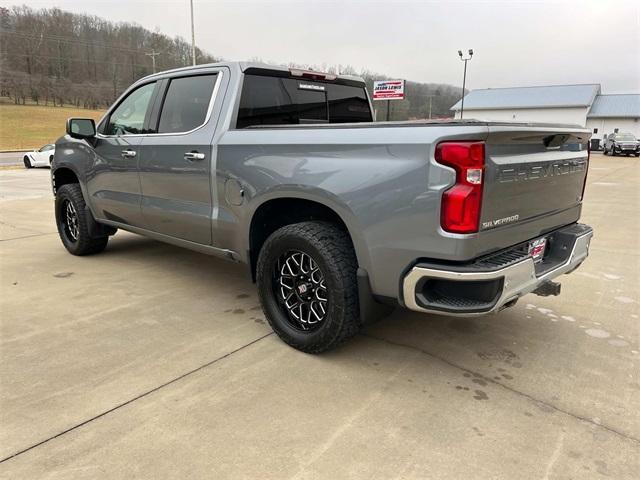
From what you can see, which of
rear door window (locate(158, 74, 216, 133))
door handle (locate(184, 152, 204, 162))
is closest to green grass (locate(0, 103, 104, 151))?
rear door window (locate(158, 74, 216, 133))

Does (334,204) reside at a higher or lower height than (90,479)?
higher

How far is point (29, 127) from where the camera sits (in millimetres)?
50594

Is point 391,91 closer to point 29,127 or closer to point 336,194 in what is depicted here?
point 336,194

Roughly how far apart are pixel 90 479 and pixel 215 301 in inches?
86.5

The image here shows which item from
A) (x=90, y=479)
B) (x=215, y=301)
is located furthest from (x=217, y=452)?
(x=215, y=301)

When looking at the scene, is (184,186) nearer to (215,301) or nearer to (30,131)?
(215,301)

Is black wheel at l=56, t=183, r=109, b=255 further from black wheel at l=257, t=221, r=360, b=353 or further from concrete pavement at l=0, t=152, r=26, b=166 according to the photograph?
concrete pavement at l=0, t=152, r=26, b=166

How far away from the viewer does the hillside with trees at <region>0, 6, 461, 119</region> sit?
6253 cm

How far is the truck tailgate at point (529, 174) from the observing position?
2.47 m

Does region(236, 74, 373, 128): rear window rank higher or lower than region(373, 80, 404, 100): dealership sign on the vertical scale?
lower

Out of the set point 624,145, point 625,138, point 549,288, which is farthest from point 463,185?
point 625,138

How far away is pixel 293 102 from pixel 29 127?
56.6 m

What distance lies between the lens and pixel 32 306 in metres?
3.97

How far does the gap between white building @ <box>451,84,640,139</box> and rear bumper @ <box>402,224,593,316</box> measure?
189 feet
